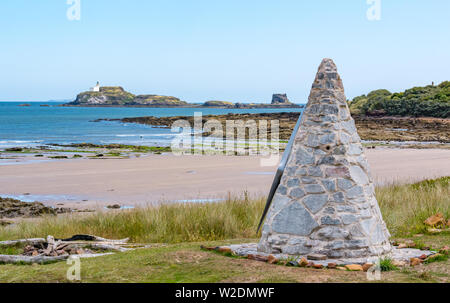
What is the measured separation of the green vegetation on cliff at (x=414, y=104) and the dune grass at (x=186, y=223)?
52.1m

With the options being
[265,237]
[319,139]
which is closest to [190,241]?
[265,237]

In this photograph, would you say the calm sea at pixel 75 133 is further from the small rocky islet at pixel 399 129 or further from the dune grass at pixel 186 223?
the dune grass at pixel 186 223

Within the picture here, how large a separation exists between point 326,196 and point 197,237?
4305 millimetres

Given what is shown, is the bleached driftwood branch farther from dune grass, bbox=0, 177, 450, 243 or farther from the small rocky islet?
the small rocky islet

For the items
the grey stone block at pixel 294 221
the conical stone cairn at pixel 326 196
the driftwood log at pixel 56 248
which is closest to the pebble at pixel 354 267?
the conical stone cairn at pixel 326 196

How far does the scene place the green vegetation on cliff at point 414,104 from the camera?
63.0 metres

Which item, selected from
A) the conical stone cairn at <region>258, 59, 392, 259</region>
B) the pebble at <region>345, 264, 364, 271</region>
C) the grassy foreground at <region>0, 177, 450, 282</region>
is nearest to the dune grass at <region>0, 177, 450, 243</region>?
the grassy foreground at <region>0, 177, 450, 282</region>

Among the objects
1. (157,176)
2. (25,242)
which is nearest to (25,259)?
(25,242)

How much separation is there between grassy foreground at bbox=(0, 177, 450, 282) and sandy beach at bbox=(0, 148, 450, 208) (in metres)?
3.54

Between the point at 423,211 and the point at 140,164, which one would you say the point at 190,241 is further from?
the point at 140,164

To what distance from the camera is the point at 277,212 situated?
314 inches

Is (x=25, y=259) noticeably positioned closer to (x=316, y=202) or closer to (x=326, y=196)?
(x=316, y=202)

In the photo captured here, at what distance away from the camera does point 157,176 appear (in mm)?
24578
